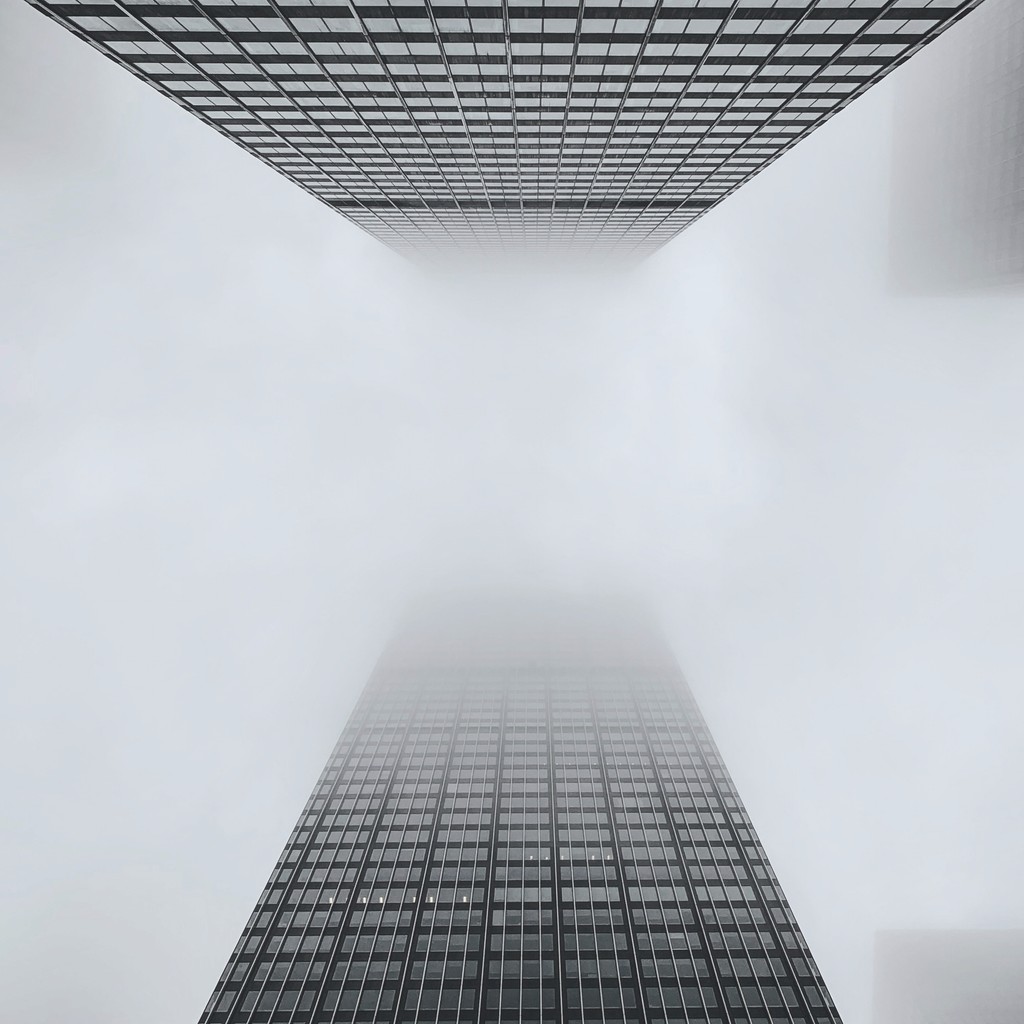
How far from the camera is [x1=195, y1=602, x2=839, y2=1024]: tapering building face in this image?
53.3 meters

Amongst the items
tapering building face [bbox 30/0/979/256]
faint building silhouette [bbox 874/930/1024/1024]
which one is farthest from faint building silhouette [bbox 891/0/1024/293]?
faint building silhouette [bbox 874/930/1024/1024]

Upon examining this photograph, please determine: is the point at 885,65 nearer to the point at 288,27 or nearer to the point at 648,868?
the point at 288,27

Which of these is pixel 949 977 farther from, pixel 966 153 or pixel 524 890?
pixel 966 153

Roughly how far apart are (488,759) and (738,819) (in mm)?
37190

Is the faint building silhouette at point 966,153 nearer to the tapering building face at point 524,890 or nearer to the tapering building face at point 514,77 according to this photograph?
the tapering building face at point 514,77

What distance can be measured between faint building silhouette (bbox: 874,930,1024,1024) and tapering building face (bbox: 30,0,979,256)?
15037 cm

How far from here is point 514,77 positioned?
117 ft

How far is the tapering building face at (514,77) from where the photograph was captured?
29.1 meters

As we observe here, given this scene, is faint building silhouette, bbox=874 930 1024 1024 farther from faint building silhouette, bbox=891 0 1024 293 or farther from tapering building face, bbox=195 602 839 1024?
faint building silhouette, bbox=891 0 1024 293

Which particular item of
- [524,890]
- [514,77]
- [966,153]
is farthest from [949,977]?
[514,77]

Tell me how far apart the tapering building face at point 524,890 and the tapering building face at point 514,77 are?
2692 inches

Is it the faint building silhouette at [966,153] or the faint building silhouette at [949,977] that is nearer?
the faint building silhouette at [966,153]

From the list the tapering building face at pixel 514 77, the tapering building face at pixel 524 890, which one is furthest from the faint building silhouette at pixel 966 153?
the tapering building face at pixel 524 890

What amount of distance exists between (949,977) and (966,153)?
15690cm
